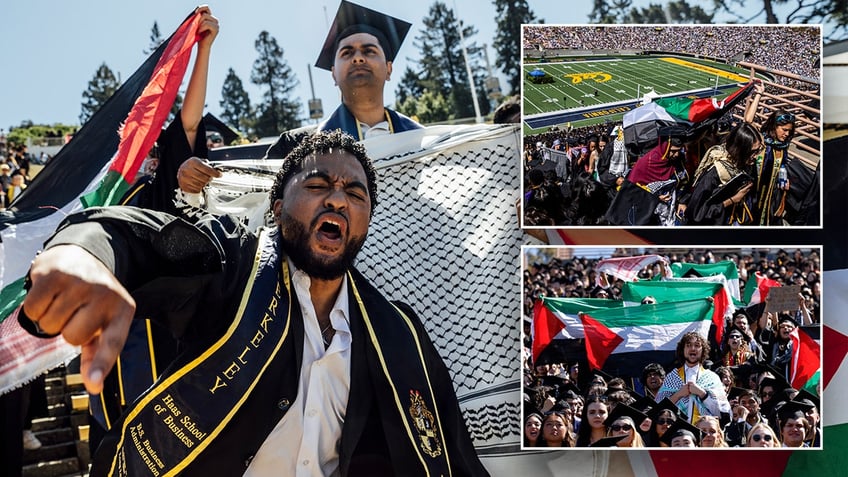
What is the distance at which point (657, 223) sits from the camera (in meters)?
2.49

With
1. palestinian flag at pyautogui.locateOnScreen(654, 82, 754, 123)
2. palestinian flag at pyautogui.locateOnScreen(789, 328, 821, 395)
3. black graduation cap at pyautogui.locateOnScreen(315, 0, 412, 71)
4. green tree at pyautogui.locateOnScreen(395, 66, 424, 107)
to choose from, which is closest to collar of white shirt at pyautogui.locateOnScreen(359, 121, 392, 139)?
black graduation cap at pyautogui.locateOnScreen(315, 0, 412, 71)

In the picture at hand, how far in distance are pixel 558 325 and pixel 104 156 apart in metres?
1.45

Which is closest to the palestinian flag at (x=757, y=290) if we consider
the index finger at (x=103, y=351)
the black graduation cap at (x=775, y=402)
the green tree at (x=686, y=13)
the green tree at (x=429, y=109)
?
the black graduation cap at (x=775, y=402)

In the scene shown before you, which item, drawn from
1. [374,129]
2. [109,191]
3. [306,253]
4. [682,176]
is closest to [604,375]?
[682,176]

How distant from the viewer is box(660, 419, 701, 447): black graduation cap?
8.05 ft

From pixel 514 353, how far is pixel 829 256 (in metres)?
1.05

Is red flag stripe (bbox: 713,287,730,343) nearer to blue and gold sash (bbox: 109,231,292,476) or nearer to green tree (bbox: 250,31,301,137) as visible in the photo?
blue and gold sash (bbox: 109,231,292,476)

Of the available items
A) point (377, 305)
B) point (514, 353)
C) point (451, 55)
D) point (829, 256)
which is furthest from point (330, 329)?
point (451, 55)

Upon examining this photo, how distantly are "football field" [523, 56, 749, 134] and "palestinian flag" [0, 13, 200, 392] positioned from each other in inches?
42.0

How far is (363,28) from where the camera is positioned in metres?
2.65

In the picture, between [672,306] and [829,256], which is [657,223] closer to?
[672,306]

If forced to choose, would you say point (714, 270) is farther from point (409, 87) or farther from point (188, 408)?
point (409, 87)

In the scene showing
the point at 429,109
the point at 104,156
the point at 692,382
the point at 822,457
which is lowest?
the point at 822,457

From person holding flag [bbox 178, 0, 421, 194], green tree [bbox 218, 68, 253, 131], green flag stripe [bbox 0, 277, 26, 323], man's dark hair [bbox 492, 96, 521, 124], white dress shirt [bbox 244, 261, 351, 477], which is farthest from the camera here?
green tree [bbox 218, 68, 253, 131]
